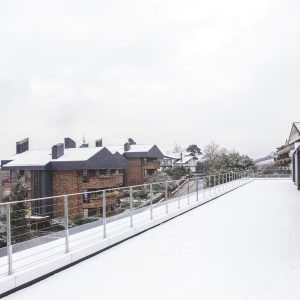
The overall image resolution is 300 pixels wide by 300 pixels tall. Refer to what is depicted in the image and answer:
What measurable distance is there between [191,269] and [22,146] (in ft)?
104

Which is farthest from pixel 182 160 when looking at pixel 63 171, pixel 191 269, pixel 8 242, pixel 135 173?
pixel 8 242

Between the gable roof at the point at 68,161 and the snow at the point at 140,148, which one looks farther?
the snow at the point at 140,148

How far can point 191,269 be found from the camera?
4918mm

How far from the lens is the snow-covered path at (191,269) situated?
408 cm

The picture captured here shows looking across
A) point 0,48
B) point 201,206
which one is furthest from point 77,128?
point 201,206

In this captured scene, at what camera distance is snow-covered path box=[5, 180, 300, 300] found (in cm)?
408

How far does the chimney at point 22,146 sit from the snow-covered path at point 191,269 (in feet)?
94.7

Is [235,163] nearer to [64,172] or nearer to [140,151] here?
[140,151]

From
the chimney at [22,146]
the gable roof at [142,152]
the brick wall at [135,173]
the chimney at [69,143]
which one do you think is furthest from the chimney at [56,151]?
the gable roof at [142,152]

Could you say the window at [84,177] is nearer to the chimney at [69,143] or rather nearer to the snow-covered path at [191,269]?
the chimney at [69,143]

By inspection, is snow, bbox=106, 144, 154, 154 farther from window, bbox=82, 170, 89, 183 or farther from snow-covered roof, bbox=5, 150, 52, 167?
window, bbox=82, 170, 89, 183

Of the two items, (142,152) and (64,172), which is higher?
(142,152)

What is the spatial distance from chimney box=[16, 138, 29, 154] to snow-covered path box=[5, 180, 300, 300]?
28857mm

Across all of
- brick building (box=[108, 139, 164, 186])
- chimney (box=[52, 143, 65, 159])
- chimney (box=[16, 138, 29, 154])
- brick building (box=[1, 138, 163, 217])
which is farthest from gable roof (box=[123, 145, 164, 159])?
chimney (box=[52, 143, 65, 159])
